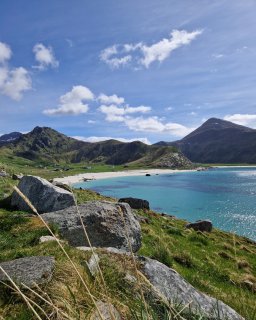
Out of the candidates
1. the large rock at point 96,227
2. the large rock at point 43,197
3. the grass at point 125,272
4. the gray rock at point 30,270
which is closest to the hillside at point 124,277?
the grass at point 125,272

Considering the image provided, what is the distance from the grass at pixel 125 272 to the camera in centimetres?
567

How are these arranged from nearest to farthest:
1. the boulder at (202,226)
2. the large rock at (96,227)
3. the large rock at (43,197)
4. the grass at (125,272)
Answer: the grass at (125,272), the large rock at (96,227), the large rock at (43,197), the boulder at (202,226)

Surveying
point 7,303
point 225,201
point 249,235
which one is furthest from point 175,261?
point 225,201

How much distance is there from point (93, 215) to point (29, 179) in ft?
46.0

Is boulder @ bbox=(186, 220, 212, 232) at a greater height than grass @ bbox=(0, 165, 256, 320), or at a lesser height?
lesser

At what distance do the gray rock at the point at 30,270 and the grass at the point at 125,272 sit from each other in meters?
0.23

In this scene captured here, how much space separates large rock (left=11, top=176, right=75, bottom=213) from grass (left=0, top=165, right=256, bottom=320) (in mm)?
5216

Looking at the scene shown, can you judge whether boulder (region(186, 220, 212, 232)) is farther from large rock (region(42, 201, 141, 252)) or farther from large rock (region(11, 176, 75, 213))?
large rock (region(42, 201, 141, 252))

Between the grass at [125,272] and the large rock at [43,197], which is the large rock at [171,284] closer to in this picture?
the grass at [125,272]

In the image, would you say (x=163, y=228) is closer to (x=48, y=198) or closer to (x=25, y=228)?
(x=48, y=198)

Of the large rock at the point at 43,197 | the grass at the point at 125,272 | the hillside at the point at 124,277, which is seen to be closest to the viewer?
the hillside at the point at 124,277

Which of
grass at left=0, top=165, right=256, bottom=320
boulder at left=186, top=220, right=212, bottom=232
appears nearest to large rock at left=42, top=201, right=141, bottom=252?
grass at left=0, top=165, right=256, bottom=320

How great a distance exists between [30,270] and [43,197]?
64.3ft

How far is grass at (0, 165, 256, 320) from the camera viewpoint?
567 cm
